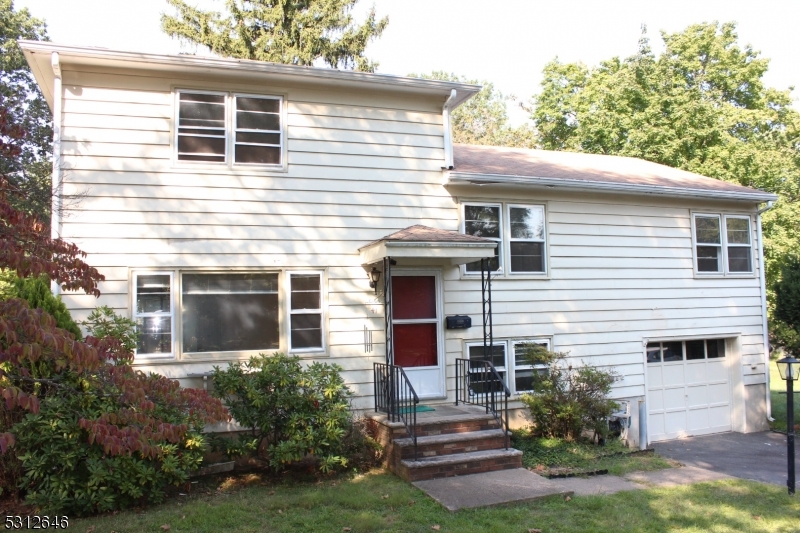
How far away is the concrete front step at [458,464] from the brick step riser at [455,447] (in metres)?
0.07

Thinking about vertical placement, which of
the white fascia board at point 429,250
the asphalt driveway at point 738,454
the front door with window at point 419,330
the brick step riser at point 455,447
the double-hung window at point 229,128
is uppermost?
the double-hung window at point 229,128

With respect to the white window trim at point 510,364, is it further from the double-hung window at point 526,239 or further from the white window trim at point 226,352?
the white window trim at point 226,352

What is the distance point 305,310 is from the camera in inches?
373

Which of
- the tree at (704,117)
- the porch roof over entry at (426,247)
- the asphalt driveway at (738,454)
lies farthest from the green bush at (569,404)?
the tree at (704,117)

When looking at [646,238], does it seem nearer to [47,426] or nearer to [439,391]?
[439,391]

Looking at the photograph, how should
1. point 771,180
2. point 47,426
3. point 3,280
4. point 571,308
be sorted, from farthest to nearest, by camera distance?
point 771,180 < point 571,308 < point 3,280 < point 47,426

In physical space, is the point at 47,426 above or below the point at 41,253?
below

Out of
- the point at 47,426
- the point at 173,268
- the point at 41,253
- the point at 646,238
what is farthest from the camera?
the point at 646,238

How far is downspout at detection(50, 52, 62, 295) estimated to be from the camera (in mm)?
8305

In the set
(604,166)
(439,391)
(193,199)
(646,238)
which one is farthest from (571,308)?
(193,199)

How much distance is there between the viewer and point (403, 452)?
26.4 feet

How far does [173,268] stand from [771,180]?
821 inches

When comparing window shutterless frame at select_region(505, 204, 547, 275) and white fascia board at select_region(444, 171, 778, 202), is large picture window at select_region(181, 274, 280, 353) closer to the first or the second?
white fascia board at select_region(444, 171, 778, 202)

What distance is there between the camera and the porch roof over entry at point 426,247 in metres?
8.71
